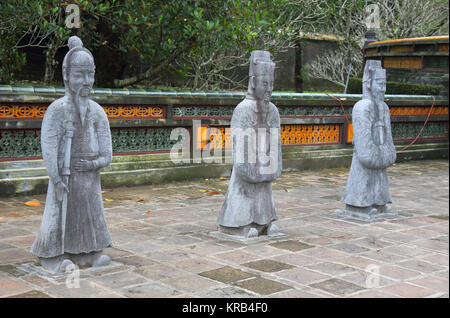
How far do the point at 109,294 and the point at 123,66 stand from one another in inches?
335

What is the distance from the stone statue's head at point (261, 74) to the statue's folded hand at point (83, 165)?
209cm

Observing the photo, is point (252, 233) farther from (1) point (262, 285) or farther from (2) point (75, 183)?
(2) point (75, 183)

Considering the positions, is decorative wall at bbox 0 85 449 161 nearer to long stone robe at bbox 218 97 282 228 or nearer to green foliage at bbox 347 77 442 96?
green foliage at bbox 347 77 442 96

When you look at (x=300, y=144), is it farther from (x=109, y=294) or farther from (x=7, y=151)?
Result: (x=109, y=294)

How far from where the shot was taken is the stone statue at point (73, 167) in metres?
4.82

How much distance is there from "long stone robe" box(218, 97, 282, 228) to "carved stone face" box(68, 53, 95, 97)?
1.86m

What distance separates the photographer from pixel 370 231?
22.6 ft

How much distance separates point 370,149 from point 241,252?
2.62 m

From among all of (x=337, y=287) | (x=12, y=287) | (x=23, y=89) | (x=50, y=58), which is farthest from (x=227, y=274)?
(x=50, y=58)

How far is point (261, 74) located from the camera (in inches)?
242

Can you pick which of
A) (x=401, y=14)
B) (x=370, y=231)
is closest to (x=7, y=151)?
(x=370, y=231)

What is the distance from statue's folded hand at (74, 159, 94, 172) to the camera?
193 inches

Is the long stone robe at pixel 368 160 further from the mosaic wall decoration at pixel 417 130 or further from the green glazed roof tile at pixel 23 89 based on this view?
the mosaic wall decoration at pixel 417 130

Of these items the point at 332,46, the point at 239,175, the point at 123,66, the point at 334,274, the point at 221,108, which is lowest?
the point at 334,274
